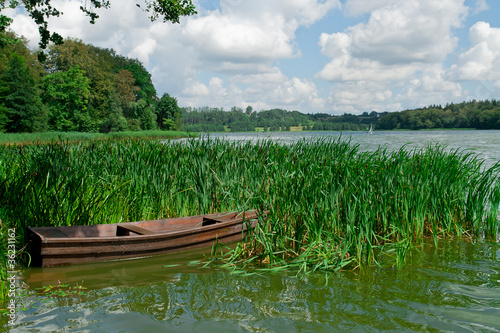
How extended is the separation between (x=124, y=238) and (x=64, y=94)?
4841 cm

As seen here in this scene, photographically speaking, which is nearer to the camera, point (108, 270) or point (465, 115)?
point (108, 270)

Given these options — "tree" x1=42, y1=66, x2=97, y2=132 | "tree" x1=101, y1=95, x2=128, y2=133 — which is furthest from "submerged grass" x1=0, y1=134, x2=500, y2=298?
"tree" x1=101, y1=95, x2=128, y2=133

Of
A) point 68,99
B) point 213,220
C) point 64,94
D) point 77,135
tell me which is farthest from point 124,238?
point 68,99

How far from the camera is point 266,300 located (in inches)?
156

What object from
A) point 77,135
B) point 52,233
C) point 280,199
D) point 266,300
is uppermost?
point 77,135

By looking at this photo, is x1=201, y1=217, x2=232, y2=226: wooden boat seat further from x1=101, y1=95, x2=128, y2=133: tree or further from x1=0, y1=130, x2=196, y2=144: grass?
x1=101, y1=95, x2=128, y2=133: tree

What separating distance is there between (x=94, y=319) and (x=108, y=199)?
292 cm

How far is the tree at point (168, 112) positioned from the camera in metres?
72.5

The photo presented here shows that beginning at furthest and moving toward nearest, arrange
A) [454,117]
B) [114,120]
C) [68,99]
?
[454,117], [114,120], [68,99]

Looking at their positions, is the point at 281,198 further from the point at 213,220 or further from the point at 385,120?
the point at 385,120

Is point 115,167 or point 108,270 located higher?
point 115,167

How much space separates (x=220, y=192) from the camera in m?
7.37

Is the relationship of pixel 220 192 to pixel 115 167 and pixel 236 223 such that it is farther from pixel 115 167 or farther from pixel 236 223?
pixel 115 167

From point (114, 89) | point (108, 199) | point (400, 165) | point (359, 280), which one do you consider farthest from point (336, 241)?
point (114, 89)
